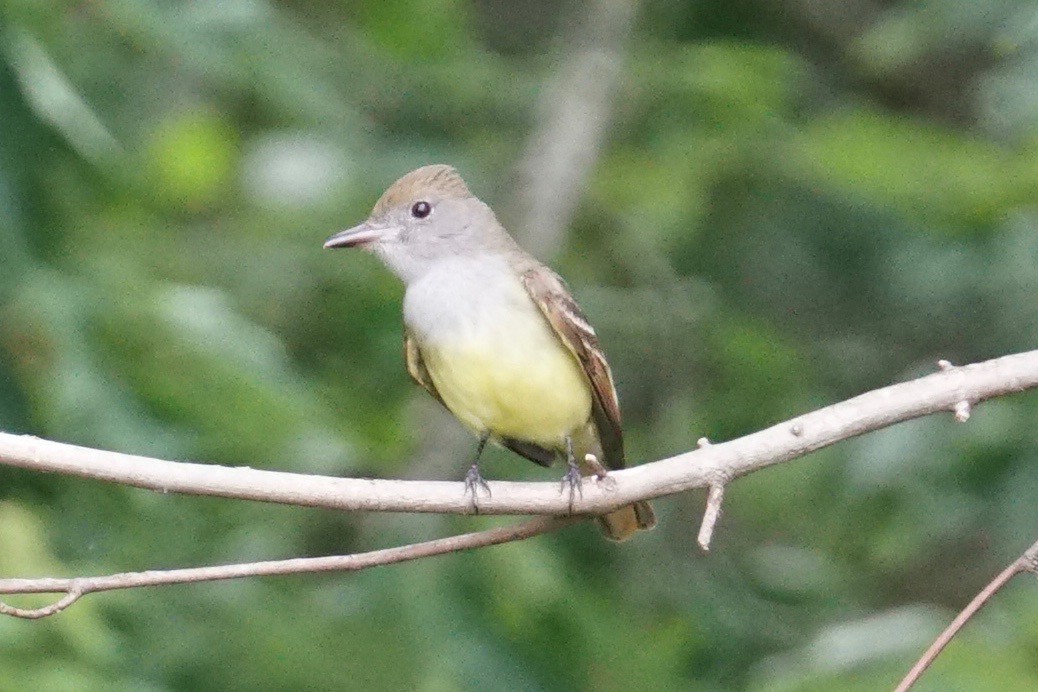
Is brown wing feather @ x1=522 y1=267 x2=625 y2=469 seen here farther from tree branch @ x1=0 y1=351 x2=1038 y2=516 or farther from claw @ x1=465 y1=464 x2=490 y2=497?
tree branch @ x1=0 y1=351 x2=1038 y2=516

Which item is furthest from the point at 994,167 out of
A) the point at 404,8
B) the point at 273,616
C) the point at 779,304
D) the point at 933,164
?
the point at 273,616

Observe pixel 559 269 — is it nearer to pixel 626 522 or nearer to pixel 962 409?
pixel 626 522

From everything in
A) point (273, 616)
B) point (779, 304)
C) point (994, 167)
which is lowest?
Answer: point (273, 616)

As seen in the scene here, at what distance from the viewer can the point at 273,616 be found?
239 inches

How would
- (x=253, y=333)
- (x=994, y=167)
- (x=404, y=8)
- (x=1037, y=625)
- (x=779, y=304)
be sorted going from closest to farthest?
(x=1037, y=625) → (x=253, y=333) → (x=994, y=167) → (x=404, y=8) → (x=779, y=304)

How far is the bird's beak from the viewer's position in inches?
228

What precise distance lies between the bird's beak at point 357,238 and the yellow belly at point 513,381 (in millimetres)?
600

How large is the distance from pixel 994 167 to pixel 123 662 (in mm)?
3519

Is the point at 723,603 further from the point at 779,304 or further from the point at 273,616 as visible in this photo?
the point at 273,616

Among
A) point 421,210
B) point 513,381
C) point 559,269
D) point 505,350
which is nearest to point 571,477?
point 513,381

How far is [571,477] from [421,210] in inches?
63.8

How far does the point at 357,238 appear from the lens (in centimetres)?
585

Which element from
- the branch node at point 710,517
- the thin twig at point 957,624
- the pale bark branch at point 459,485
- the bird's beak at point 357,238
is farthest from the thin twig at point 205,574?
the bird's beak at point 357,238

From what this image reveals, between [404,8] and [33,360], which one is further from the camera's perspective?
[404,8]
